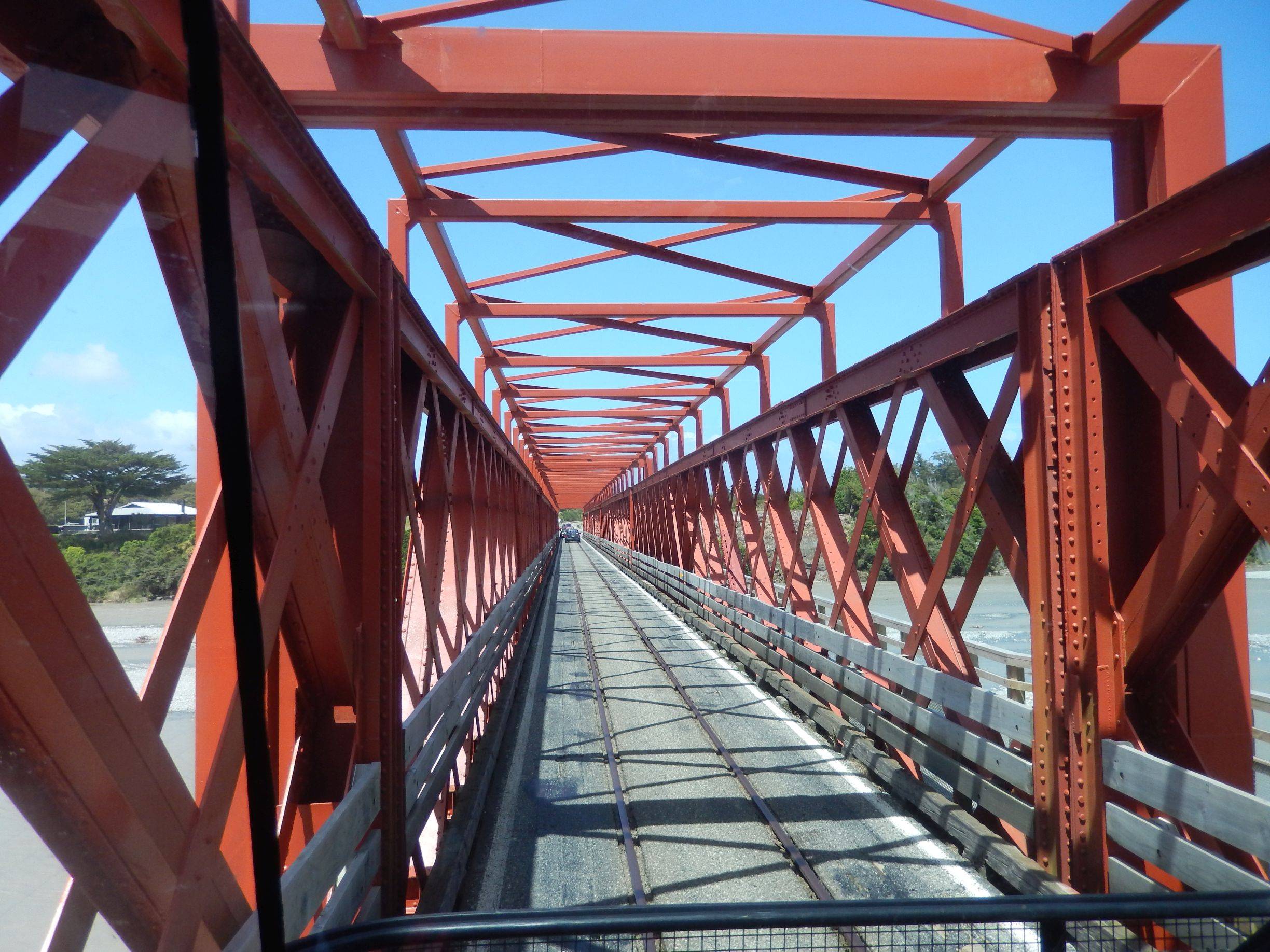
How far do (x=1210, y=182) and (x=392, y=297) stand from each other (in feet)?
11.0

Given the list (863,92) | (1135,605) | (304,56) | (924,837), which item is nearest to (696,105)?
(863,92)

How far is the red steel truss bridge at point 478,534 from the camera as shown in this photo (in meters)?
1.56

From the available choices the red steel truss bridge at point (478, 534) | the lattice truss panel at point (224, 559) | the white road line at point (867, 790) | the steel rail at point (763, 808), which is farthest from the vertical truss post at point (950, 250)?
the lattice truss panel at point (224, 559)

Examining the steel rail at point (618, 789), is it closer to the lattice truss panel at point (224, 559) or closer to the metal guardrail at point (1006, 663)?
the lattice truss panel at point (224, 559)

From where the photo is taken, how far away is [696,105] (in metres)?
4.84

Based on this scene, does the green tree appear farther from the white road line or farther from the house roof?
the white road line

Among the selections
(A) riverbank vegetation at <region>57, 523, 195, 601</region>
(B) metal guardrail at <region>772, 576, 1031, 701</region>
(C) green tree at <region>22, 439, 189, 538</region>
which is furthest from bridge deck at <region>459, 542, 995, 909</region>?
(C) green tree at <region>22, 439, 189, 538</region>

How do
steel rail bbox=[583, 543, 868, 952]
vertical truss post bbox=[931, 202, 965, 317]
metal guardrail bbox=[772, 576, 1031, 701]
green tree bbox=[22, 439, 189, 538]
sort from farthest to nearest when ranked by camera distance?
vertical truss post bbox=[931, 202, 965, 317], metal guardrail bbox=[772, 576, 1031, 701], steel rail bbox=[583, 543, 868, 952], green tree bbox=[22, 439, 189, 538]

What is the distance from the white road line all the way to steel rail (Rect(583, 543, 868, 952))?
2.50ft

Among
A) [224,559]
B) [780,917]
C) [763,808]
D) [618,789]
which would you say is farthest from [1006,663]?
[224,559]

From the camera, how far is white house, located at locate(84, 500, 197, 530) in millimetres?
1510

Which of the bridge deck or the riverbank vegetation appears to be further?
the bridge deck

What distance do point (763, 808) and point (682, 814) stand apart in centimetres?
60

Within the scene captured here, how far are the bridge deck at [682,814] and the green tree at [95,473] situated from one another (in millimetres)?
3643
